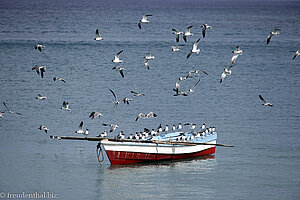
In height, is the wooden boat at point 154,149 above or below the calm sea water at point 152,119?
above

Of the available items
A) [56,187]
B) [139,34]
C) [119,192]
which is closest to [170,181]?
[119,192]

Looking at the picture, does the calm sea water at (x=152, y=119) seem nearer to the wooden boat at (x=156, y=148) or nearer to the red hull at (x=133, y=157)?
the red hull at (x=133, y=157)

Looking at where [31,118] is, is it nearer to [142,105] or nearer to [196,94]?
[142,105]

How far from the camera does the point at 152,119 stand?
62.4m

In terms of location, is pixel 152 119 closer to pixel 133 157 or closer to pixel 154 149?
pixel 154 149

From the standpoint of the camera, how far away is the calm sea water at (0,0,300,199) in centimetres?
4378

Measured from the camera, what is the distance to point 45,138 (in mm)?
55094

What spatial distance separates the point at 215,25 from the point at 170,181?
141 meters

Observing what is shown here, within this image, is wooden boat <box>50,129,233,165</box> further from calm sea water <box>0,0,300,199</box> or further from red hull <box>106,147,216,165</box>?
calm sea water <box>0,0,300,199</box>

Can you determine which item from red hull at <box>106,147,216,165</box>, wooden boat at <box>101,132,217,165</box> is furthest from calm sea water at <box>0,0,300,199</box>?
wooden boat at <box>101,132,217,165</box>

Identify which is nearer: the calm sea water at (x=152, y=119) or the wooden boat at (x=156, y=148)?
the calm sea water at (x=152, y=119)

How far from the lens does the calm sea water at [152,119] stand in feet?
144

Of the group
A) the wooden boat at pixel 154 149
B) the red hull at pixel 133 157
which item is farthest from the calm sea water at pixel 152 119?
the wooden boat at pixel 154 149

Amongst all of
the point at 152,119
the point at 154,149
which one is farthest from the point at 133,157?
the point at 152,119
